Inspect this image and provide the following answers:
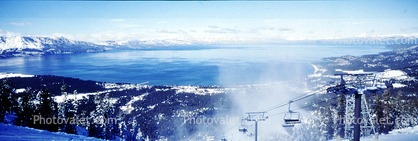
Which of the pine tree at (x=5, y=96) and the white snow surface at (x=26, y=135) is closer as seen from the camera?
the white snow surface at (x=26, y=135)

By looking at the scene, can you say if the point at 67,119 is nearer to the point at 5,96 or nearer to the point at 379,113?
the point at 5,96

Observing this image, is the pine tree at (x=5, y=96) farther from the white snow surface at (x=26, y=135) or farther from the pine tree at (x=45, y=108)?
the white snow surface at (x=26, y=135)

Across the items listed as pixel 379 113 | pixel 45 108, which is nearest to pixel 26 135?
pixel 45 108

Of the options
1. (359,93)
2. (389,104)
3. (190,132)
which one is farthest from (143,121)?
(359,93)

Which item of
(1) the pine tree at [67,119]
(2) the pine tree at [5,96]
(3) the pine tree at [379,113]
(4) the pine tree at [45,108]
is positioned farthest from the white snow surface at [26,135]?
(3) the pine tree at [379,113]

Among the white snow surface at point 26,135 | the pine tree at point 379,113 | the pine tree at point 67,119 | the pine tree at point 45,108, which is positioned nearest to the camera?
the white snow surface at point 26,135

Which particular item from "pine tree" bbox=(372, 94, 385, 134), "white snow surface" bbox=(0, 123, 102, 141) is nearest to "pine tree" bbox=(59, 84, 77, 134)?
"white snow surface" bbox=(0, 123, 102, 141)

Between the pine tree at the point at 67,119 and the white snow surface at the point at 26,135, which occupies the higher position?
Answer: the white snow surface at the point at 26,135

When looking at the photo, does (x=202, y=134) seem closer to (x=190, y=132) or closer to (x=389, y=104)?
(x=190, y=132)

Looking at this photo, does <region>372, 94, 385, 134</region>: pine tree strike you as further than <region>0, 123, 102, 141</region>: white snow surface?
Yes

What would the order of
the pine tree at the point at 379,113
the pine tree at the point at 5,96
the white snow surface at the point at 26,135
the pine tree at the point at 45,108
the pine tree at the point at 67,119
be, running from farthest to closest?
the pine tree at the point at 67,119 < the pine tree at the point at 379,113 < the pine tree at the point at 45,108 < the pine tree at the point at 5,96 < the white snow surface at the point at 26,135

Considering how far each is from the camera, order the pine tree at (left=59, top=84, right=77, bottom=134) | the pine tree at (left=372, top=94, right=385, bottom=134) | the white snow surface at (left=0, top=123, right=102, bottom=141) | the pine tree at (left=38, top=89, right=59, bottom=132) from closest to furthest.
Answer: the white snow surface at (left=0, top=123, right=102, bottom=141)
the pine tree at (left=38, top=89, right=59, bottom=132)
the pine tree at (left=372, top=94, right=385, bottom=134)
the pine tree at (left=59, top=84, right=77, bottom=134)

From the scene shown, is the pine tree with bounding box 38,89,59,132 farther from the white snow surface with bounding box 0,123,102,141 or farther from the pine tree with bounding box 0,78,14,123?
the white snow surface with bounding box 0,123,102,141
